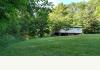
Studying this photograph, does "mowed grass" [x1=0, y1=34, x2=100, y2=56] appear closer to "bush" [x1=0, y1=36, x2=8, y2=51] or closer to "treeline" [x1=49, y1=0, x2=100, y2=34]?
"bush" [x1=0, y1=36, x2=8, y2=51]

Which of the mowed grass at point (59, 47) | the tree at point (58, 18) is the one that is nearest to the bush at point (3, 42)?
the mowed grass at point (59, 47)

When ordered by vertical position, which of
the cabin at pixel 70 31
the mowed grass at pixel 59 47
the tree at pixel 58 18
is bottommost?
the mowed grass at pixel 59 47

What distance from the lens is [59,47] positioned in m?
5.94

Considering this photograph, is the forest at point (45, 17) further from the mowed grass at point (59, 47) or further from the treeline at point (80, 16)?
the mowed grass at point (59, 47)

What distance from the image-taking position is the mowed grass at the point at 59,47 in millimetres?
5582

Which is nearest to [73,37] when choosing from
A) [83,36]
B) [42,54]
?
[83,36]

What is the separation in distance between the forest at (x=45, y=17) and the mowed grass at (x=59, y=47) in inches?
7.0

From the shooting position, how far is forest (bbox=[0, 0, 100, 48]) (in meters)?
5.15

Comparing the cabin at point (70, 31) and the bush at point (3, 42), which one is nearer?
Result: the cabin at point (70, 31)

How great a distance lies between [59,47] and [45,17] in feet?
2.34

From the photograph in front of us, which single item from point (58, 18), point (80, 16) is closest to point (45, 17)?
point (58, 18)

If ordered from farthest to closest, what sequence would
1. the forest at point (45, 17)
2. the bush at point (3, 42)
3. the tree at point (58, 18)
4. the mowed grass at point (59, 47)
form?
the bush at point (3, 42) < the mowed grass at point (59, 47) < the tree at point (58, 18) < the forest at point (45, 17)
